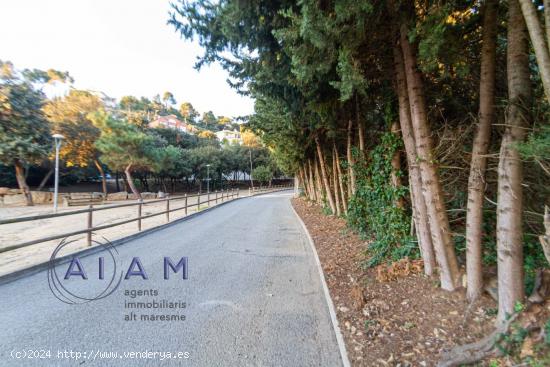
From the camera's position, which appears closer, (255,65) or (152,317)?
(152,317)

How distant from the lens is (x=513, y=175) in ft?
6.16

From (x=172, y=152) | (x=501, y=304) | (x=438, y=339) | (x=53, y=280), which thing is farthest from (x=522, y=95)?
(x=172, y=152)

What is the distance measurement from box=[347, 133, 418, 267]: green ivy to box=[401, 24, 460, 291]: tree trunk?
2.86 ft

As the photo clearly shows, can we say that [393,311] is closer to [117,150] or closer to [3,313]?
[3,313]

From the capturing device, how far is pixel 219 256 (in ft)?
14.9

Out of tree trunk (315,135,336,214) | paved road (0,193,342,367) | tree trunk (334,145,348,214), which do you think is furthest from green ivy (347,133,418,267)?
tree trunk (315,135,336,214)

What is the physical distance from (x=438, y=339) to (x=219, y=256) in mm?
3596

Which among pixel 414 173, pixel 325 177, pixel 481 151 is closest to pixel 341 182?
pixel 325 177

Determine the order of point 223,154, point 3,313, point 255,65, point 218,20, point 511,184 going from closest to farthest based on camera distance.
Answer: point 511,184 < point 3,313 < point 218,20 < point 255,65 < point 223,154

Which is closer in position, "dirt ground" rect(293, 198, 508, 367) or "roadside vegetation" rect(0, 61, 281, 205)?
"dirt ground" rect(293, 198, 508, 367)

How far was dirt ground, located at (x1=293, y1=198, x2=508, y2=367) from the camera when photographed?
1948 mm

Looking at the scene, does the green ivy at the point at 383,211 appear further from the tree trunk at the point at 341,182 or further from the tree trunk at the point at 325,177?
the tree trunk at the point at 325,177

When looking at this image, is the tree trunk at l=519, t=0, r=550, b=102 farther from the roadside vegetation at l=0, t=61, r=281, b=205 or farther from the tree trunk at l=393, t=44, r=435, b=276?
the roadside vegetation at l=0, t=61, r=281, b=205

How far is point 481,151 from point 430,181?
0.55 meters
